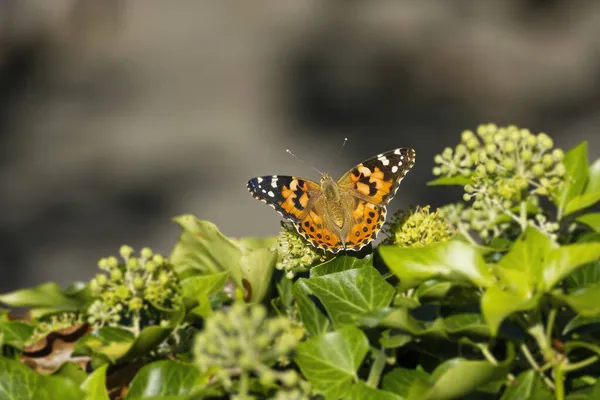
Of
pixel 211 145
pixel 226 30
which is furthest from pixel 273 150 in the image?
pixel 226 30

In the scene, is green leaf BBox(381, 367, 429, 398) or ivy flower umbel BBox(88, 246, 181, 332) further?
ivy flower umbel BBox(88, 246, 181, 332)

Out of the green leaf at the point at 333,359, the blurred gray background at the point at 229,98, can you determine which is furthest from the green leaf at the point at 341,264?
the blurred gray background at the point at 229,98

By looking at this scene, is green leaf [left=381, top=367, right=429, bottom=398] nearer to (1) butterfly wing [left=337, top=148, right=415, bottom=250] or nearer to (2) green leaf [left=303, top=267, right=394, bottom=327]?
(2) green leaf [left=303, top=267, right=394, bottom=327]

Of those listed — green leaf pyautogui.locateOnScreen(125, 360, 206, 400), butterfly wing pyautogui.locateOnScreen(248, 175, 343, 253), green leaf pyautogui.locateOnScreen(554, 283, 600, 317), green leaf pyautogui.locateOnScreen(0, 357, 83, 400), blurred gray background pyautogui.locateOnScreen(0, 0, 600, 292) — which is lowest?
green leaf pyautogui.locateOnScreen(0, 357, 83, 400)

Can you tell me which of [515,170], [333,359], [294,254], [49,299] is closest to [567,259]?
[515,170]

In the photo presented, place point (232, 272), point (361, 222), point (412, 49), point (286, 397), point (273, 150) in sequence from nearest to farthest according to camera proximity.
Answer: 1. point (286, 397)
2. point (232, 272)
3. point (361, 222)
4. point (273, 150)
5. point (412, 49)

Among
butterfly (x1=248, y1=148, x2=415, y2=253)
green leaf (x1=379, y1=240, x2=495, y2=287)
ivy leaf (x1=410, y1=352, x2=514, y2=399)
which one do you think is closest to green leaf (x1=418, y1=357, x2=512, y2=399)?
ivy leaf (x1=410, y1=352, x2=514, y2=399)

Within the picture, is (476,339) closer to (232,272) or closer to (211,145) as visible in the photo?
(232,272)
